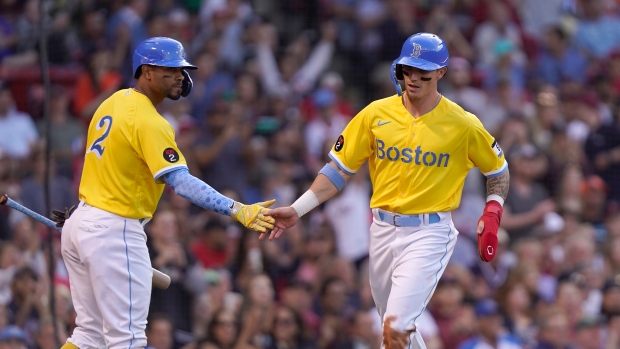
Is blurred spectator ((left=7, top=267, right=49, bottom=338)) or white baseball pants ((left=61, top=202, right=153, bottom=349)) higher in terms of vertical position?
white baseball pants ((left=61, top=202, right=153, bottom=349))

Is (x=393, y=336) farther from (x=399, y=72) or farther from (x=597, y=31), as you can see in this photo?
(x=597, y=31)

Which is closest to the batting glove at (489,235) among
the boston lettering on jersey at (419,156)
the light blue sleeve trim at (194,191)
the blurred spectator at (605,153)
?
the boston lettering on jersey at (419,156)

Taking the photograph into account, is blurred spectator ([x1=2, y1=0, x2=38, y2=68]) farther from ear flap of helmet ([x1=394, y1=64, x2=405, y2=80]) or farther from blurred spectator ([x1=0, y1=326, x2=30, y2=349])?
ear flap of helmet ([x1=394, y1=64, x2=405, y2=80])

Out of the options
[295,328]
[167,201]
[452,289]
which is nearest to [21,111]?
[167,201]

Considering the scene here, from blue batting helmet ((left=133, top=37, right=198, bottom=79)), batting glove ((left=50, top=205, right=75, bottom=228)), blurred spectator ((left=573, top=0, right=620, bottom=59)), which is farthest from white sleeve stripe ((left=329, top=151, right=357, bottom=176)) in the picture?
blurred spectator ((left=573, top=0, right=620, bottom=59))

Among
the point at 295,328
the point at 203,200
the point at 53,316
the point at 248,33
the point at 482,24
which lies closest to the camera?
the point at 203,200

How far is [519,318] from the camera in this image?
1236 centimetres

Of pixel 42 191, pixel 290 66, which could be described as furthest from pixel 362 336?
pixel 290 66

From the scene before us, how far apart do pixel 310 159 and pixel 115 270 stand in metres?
6.29

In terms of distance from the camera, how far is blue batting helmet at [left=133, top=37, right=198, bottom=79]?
24.7ft

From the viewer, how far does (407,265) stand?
775 centimetres

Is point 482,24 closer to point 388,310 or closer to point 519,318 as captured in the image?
point 519,318

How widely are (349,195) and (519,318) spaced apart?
6.93 feet

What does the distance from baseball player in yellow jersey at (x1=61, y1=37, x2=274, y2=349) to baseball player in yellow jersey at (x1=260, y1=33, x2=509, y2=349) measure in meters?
0.74
